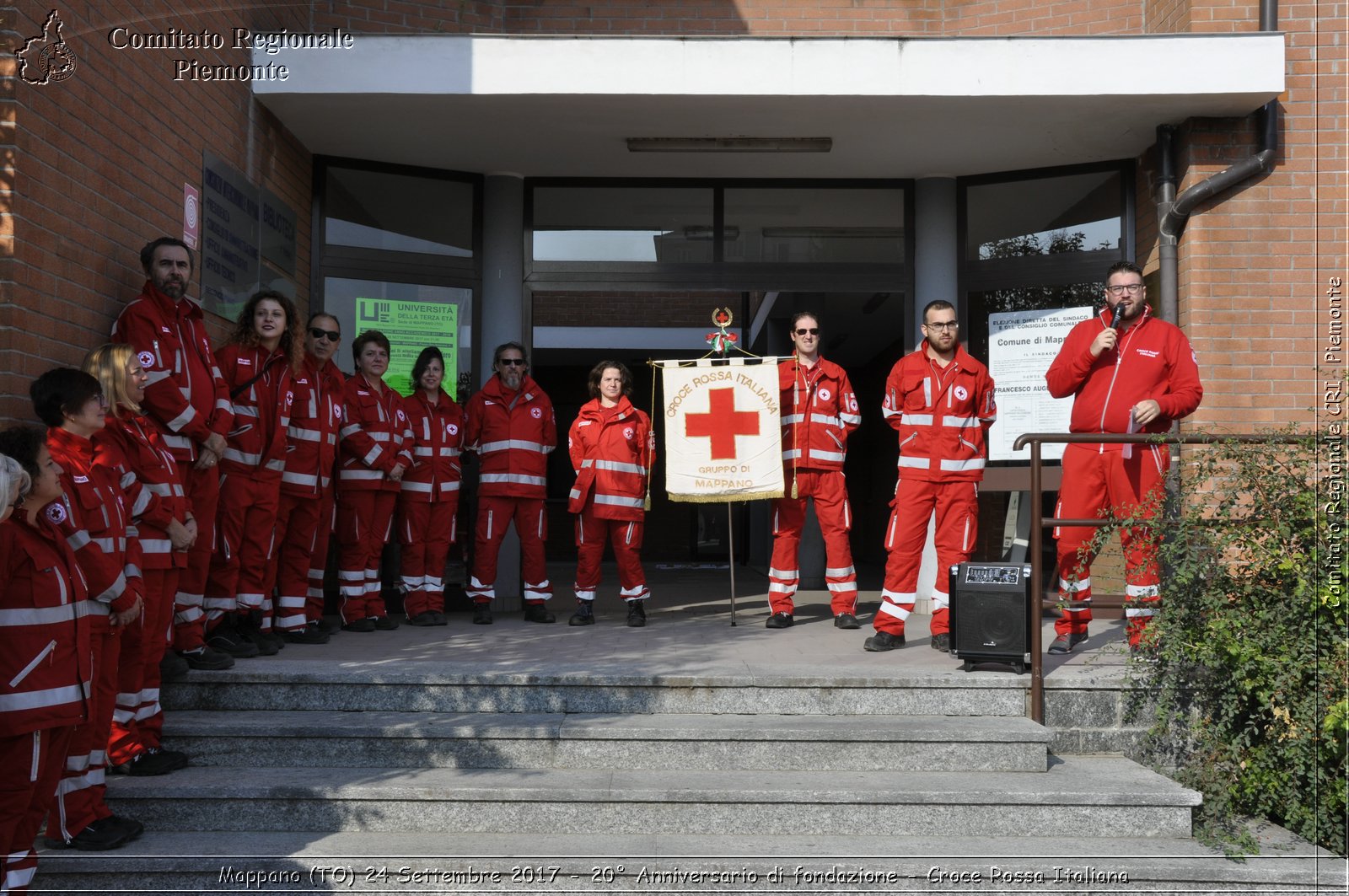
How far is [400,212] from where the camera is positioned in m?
8.94

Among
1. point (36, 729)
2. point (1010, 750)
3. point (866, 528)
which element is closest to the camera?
point (36, 729)

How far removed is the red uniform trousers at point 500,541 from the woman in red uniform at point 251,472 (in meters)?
1.68

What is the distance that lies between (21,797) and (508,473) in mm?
4338

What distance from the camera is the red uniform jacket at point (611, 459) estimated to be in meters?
7.71

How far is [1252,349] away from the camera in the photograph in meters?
7.61

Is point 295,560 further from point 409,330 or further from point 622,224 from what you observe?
point 622,224

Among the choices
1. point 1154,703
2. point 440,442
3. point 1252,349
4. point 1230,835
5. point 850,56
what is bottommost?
point 1230,835

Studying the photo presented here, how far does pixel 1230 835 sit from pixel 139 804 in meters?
4.68

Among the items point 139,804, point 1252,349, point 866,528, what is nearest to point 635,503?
point 139,804

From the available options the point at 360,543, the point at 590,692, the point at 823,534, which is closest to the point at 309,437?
the point at 360,543

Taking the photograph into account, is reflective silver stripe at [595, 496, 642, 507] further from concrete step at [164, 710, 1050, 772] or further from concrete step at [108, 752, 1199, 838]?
concrete step at [108, 752, 1199, 838]

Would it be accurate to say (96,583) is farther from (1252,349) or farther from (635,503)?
(1252,349)

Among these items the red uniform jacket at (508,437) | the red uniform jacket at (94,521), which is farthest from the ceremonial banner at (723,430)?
the red uniform jacket at (94,521)

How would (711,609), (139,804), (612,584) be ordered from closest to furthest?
(139,804)
(711,609)
(612,584)
